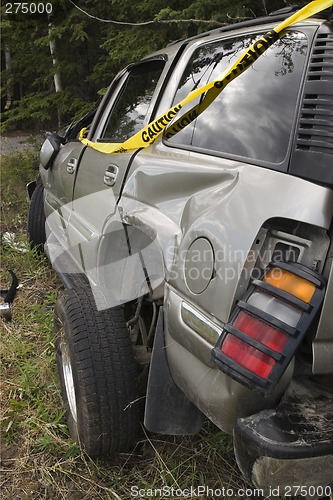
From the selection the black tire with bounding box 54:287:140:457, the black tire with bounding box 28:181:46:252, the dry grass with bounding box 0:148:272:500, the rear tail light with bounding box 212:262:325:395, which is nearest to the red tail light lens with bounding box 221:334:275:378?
the rear tail light with bounding box 212:262:325:395

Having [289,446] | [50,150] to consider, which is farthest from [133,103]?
[289,446]

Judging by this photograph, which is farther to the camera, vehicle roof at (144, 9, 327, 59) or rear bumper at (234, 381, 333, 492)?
vehicle roof at (144, 9, 327, 59)

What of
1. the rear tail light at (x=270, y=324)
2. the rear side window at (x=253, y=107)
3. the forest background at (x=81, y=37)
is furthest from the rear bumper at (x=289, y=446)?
the forest background at (x=81, y=37)

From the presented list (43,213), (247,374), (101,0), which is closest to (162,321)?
(247,374)

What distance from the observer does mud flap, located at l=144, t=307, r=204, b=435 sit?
191 cm

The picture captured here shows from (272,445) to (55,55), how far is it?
7.78m

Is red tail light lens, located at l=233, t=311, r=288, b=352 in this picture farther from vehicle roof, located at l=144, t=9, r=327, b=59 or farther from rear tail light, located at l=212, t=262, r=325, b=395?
vehicle roof, located at l=144, t=9, r=327, b=59

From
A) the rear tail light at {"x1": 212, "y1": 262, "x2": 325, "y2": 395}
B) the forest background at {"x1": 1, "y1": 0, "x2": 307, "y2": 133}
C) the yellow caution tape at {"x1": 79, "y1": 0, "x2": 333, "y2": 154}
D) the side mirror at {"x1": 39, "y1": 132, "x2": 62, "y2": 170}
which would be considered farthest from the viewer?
the forest background at {"x1": 1, "y1": 0, "x2": 307, "y2": 133}

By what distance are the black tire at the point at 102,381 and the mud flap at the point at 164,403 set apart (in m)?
0.26

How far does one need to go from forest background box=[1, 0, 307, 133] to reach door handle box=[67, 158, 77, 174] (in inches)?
86.2

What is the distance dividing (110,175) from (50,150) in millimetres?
1621

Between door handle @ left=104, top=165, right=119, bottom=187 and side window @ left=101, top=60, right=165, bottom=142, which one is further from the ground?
side window @ left=101, top=60, right=165, bottom=142

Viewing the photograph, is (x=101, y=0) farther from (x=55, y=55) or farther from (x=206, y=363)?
(x=206, y=363)

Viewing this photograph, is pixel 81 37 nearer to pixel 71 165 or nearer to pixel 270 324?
pixel 71 165
